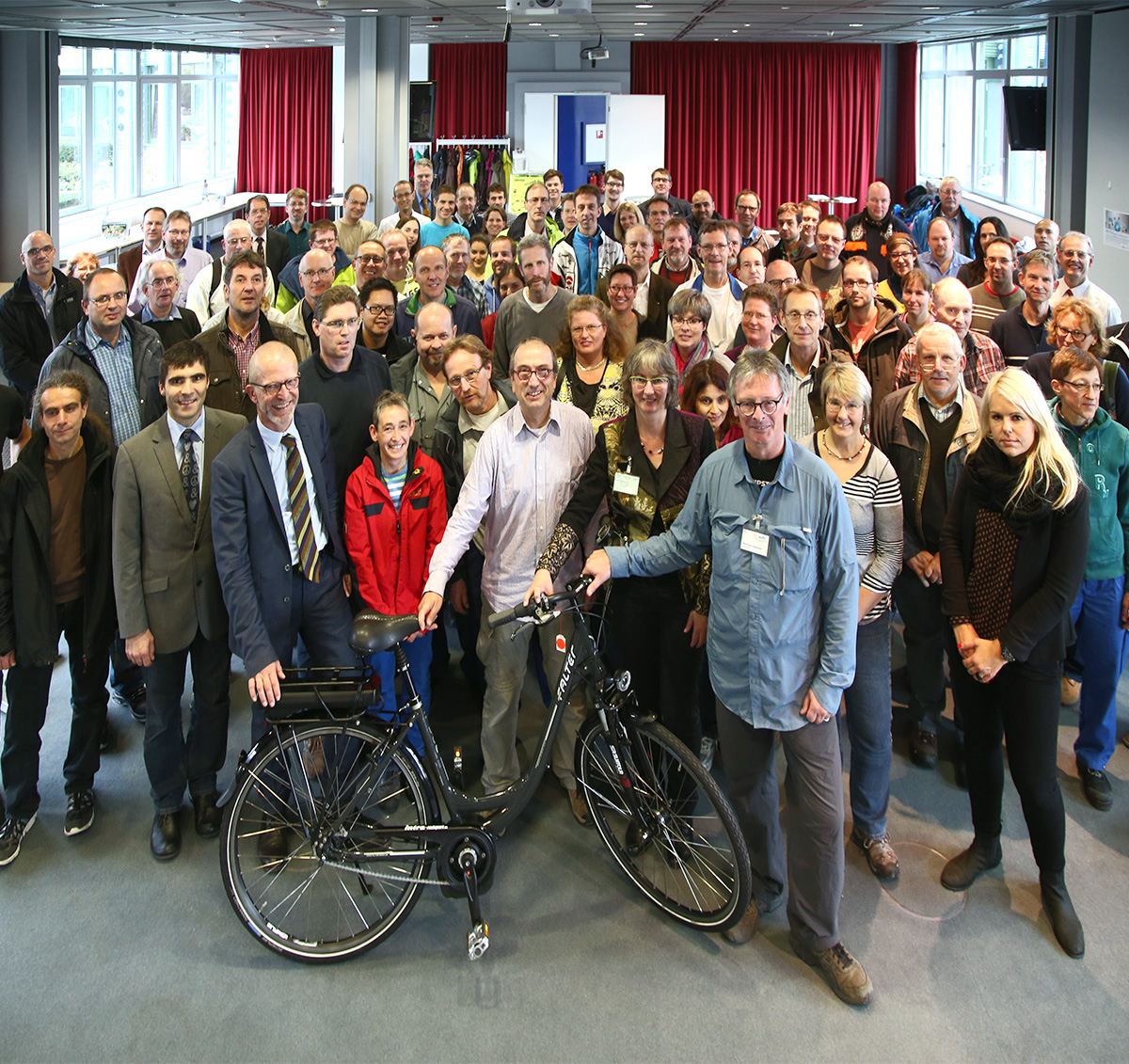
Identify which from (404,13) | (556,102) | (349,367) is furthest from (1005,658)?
(556,102)

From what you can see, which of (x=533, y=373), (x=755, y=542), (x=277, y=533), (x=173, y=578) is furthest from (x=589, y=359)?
(x=173, y=578)

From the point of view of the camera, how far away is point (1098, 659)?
3.34m

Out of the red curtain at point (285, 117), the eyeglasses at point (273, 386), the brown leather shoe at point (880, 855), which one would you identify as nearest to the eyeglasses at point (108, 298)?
the eyeglasses at point (273, 386)

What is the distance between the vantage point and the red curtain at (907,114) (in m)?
14.0

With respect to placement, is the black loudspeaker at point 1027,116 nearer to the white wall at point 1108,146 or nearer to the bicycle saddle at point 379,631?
the white wall at point 1108,146

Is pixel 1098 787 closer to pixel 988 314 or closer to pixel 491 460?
pixel 491 460

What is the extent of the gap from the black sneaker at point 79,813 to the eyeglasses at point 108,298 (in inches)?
71.5

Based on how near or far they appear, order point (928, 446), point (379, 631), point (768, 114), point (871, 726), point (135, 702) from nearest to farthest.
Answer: point (379, 631)
point (871, 726)
point (928, 446)
point (135, 702)
point (768, 114)

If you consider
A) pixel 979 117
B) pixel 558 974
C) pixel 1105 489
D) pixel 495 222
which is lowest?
pixel 558 974

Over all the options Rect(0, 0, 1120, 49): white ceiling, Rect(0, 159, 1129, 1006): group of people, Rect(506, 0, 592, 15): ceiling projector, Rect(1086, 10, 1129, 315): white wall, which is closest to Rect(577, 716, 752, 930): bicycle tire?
Rect(0, 159, 1129, 1006): group of people

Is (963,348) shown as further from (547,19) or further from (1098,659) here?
(547,19)

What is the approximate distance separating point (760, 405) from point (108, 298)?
2.70m

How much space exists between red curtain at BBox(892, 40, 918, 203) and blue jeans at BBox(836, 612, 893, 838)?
43.1 ft

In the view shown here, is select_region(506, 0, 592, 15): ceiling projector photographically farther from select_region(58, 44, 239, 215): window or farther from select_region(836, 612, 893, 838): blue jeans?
select_region(58, 44, 239, 215): window
